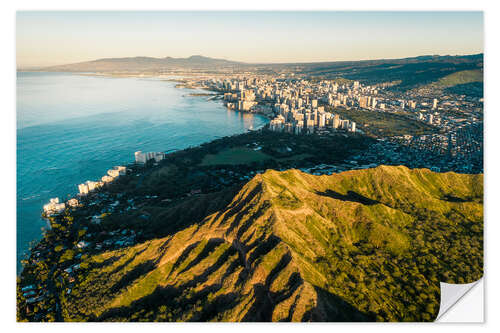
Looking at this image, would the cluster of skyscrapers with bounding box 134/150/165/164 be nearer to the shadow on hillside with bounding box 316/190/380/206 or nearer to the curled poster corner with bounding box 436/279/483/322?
the shadow on hillside with bounding box 316/190/380/206

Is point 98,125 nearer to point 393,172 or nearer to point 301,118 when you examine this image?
point 301,118

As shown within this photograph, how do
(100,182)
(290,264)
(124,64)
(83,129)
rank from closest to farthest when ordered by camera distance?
(290,264), (100,182), (83,129), (124,64)

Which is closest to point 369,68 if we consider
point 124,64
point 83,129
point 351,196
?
point 124,64

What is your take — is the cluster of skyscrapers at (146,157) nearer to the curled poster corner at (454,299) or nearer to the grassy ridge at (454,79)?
the curled poster corner at (454,299)

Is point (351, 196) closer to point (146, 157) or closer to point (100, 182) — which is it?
point (100, 182)

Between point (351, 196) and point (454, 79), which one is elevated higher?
point (454, 79)

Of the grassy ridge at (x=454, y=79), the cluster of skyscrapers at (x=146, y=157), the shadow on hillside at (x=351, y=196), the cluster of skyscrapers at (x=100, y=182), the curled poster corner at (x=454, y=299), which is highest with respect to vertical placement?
the grassy ridge at (x=454, y=79)

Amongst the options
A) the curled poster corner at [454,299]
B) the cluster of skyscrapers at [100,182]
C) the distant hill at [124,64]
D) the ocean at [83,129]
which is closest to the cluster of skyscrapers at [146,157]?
the ocean at [83,129]
